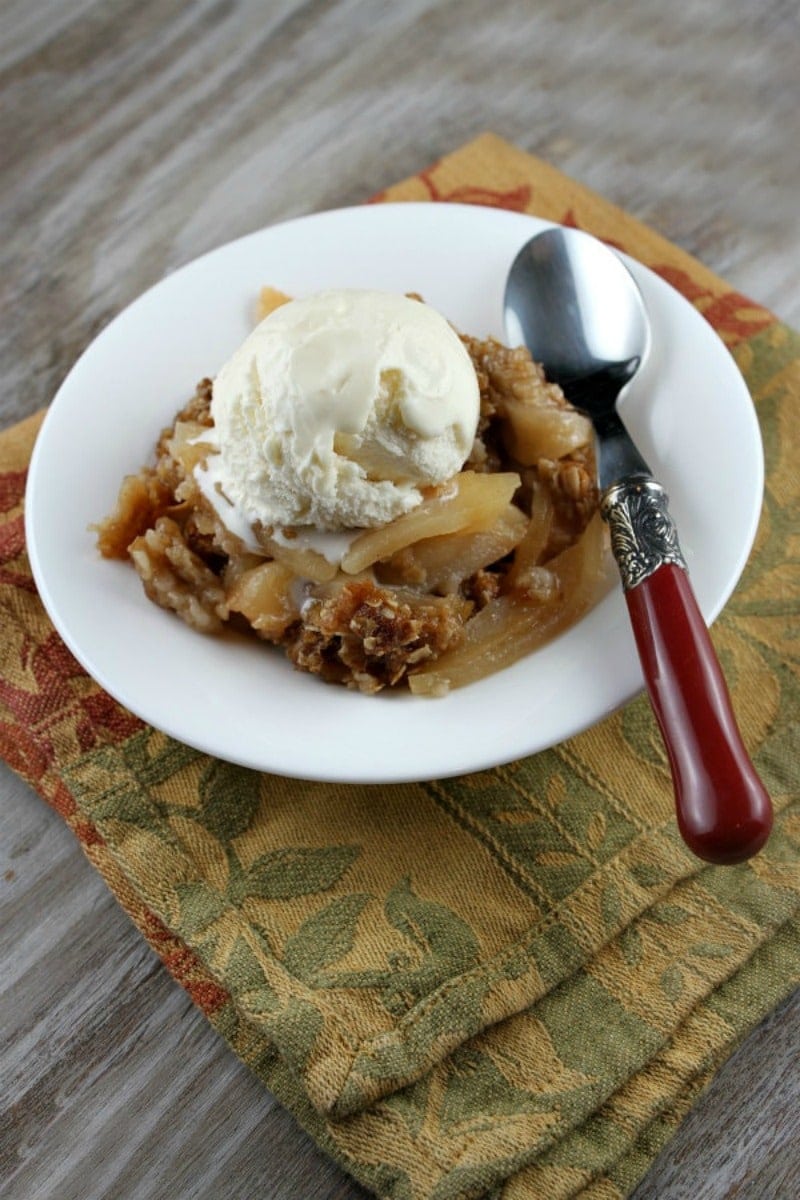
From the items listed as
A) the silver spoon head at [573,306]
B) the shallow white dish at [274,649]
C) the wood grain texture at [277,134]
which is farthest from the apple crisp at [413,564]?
the wood grain texture at [277,134]

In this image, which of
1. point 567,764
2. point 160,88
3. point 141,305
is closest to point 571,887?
point 567,764

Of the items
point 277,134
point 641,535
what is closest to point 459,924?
point 641,535

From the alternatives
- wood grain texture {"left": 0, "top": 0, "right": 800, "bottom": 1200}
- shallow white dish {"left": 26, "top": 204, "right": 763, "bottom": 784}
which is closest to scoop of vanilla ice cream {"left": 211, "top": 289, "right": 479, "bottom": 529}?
shallow white dish {"left": 26, "top": 204, "right": 763, "bottom": 784}

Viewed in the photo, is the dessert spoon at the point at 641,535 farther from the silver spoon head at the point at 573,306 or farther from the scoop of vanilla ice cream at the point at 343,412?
the scoop of vanilla ice cream at the point at 343,412

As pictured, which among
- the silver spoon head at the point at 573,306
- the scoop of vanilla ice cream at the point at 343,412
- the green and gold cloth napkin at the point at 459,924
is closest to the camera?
the green and gold cloth napkin at the point at 459,924

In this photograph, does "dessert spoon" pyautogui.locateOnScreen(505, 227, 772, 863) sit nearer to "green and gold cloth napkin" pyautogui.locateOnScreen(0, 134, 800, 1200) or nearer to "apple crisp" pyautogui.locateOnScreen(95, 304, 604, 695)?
"apple crisp" pyautogui.locateOnScreen(95, 304, 604, 695)

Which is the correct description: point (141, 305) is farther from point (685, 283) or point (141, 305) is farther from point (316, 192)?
point (685, 283)
